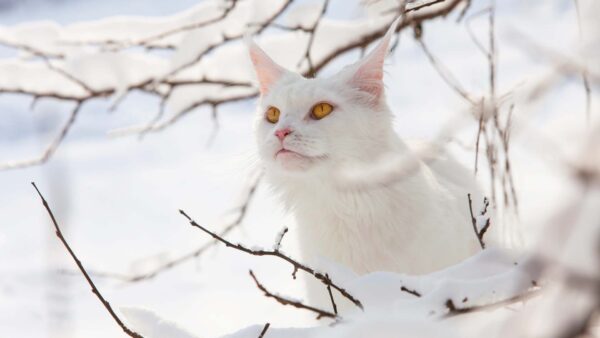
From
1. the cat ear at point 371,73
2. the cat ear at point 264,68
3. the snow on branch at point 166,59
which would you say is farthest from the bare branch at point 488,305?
the snow on branch at point 166,59

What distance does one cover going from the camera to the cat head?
2.50m

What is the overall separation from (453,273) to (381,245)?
1.30 m

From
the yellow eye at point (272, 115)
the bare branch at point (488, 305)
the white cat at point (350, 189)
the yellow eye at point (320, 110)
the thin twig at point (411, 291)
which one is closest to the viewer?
the bare branch at point (488, 305)

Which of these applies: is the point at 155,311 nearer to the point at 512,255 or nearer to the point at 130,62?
the point at 512,255

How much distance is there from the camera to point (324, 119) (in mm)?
2596

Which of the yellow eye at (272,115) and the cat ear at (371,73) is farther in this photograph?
the yellow eye at (272,115)

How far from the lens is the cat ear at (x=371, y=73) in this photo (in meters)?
2.57

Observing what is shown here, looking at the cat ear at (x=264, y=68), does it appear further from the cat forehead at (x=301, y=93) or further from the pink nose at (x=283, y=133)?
the pink nose at (x=283, y=133)

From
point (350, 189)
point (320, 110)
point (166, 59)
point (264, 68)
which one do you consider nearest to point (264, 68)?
point (264, 68)

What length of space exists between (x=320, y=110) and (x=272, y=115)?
0.88 feet

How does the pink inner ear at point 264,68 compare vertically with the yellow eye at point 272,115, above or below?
above

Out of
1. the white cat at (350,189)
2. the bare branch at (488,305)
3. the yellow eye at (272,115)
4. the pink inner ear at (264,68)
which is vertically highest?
the pink inner ear at (264,68)

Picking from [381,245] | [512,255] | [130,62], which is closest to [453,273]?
[512,255]

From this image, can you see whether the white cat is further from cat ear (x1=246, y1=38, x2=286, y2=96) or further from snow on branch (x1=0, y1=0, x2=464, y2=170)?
snow on branch (x1=0, y1=0, x2=464, y2=170)
